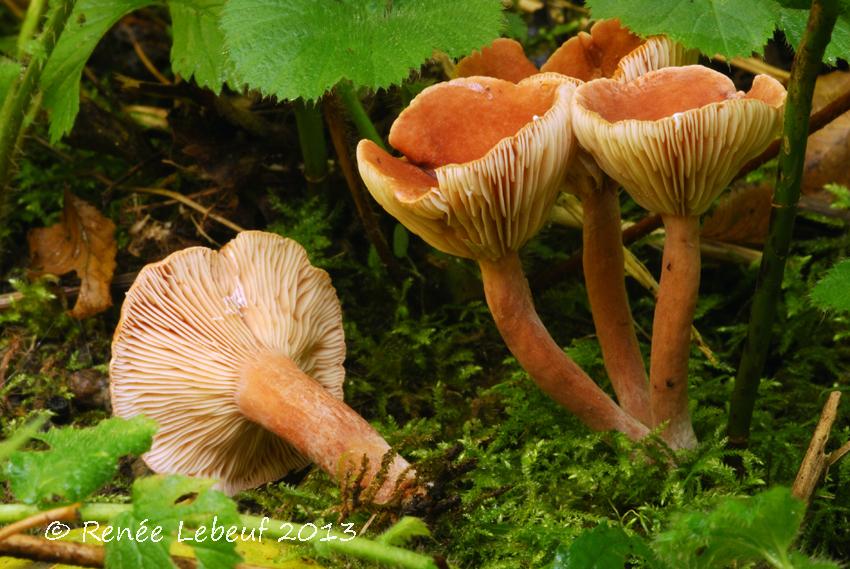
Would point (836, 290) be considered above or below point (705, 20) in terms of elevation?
below

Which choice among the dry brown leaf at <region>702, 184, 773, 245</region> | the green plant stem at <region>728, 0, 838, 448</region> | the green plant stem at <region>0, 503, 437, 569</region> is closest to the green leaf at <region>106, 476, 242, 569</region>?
the green plant stem at <region>0, 503, 437, 569</region>

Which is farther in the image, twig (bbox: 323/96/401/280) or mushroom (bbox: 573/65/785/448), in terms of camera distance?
twig (bbox: 323/96/401/280)

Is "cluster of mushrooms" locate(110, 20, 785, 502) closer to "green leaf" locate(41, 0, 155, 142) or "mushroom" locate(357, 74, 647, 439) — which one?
"mushroom" locate(357, 74, 647, 439)

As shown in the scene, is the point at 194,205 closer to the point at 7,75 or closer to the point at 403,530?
the point at 7,75

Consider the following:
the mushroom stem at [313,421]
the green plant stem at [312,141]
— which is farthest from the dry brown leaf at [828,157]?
the mushroom stem at [313,421]

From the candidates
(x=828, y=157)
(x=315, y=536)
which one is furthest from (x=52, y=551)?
(x=828, y=157)

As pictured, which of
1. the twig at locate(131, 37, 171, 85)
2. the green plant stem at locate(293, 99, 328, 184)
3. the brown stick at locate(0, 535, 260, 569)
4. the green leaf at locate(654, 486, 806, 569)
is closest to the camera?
the green leaf at locate(654, 486, 806, 569)
